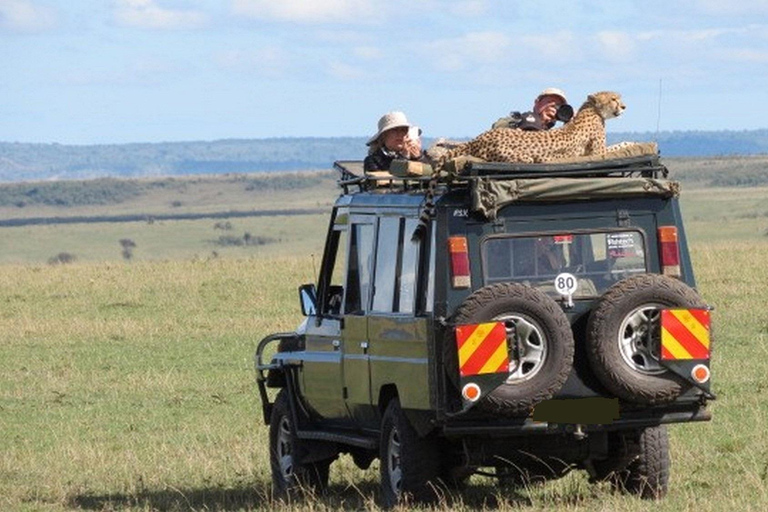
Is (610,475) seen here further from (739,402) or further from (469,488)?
(739,402)

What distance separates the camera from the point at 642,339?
31.9 feet

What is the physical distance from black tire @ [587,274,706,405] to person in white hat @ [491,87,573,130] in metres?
1.90

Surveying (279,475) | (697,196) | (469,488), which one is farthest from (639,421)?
(697,196)

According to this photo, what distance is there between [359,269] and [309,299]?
2.37ft

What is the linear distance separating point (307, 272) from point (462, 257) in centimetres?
2251

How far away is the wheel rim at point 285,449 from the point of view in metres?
11.9

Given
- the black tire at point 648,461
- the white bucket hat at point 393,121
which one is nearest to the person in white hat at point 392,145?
the white bucket hat at point 393,121

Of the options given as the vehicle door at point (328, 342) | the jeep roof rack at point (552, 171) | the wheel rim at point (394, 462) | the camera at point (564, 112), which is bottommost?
the wheel rim at point (394, 462)

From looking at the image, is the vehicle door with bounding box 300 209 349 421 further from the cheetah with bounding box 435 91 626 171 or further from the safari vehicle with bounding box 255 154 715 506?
the cheetah with bounding box 435 91 626 171

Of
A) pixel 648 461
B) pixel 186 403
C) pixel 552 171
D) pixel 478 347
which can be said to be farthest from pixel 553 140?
pixel 186 403

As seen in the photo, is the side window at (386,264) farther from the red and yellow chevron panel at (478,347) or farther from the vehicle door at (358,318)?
the red and yellow chevron panel at (478,347)

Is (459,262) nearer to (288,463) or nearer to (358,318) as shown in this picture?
(358,318)

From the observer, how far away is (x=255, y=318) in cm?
2603

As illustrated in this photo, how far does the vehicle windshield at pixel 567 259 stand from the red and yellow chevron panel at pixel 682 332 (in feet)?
1.47
